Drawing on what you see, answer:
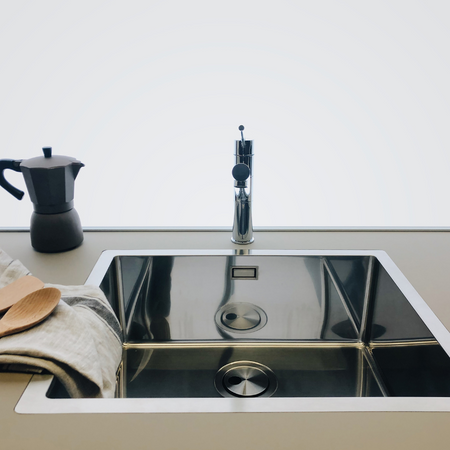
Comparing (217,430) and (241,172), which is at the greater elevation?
(241,172)

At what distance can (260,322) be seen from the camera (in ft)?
2.85

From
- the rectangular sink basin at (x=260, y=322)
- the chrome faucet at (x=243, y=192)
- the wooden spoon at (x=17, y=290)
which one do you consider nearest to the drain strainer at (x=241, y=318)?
the rectangular sink basin at (x=260, y=322)

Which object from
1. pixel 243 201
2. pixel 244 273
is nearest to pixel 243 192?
pixel 243 201

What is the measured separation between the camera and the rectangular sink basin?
2.38 ft

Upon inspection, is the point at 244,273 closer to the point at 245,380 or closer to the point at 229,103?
the point at 245,380

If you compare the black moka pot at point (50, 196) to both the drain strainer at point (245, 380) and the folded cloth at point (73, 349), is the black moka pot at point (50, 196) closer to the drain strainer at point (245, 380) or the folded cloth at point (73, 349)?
the folded cloth at point (73, 349)

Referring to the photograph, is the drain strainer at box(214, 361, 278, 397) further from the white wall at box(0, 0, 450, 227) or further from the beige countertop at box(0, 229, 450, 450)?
the white wall at box(0, 0, 450, 227)

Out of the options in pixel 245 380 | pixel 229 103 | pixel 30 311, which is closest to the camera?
pixel 30 311

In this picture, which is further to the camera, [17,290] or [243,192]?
[243,192]

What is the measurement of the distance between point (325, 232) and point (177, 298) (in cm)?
40

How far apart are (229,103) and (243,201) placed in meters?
0.39

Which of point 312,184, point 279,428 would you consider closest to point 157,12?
point 312,184

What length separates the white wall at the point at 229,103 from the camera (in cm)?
108

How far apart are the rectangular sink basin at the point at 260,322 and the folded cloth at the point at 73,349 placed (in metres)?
0.14
